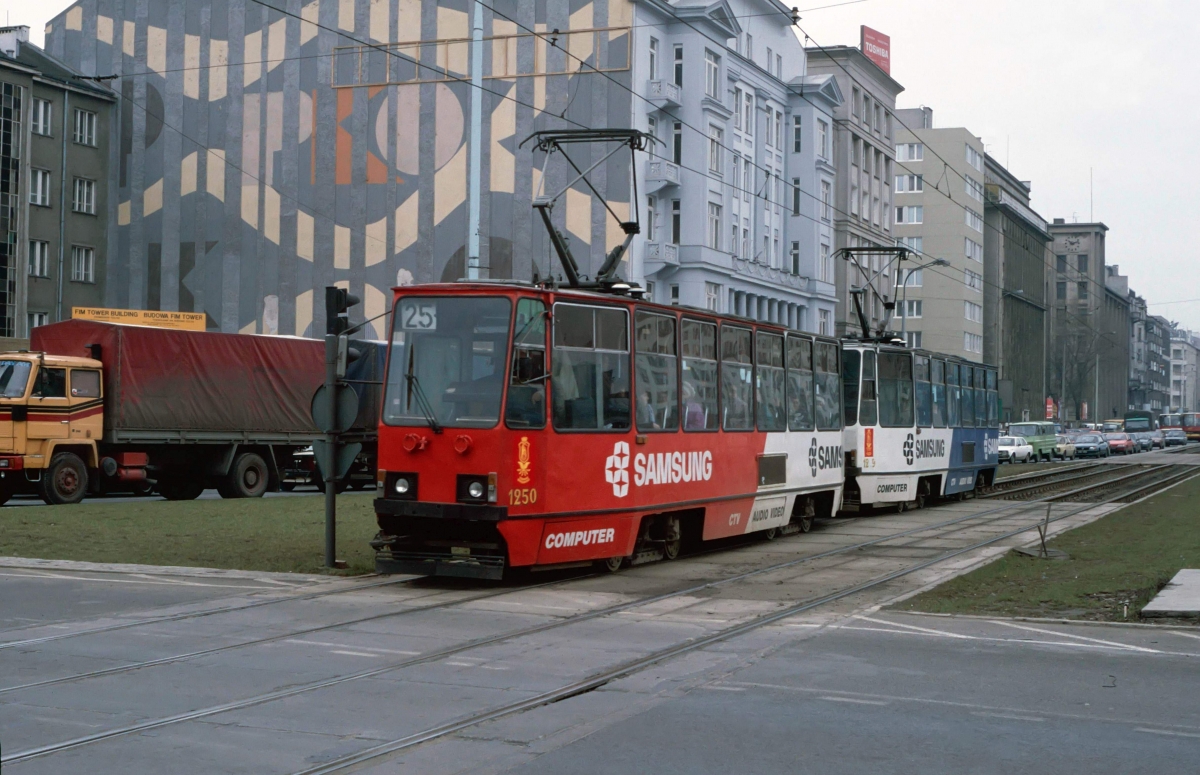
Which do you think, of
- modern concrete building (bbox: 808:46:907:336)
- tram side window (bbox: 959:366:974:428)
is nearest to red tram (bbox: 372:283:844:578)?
tram side window (bbox: 959:366:974:428)

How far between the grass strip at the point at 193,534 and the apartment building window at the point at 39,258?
110ft

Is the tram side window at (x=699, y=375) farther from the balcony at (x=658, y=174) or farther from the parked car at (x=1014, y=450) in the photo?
the parked car at (x=1014, y=450)

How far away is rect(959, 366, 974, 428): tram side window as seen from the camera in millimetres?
31266

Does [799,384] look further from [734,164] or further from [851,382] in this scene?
[734,164]

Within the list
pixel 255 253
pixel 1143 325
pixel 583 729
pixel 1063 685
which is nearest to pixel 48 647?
pixel 583 729

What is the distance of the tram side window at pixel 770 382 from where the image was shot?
63.8 ft

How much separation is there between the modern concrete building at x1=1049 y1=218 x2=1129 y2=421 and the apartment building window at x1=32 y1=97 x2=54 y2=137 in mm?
84484

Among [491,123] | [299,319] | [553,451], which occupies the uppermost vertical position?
[491,123]

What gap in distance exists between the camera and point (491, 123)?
176ft

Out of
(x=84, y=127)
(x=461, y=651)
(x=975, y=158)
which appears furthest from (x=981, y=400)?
(x=975, y=158)

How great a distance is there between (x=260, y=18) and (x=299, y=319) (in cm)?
1256

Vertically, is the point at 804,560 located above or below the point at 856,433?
below

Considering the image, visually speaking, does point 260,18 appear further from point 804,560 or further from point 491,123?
point 804,560

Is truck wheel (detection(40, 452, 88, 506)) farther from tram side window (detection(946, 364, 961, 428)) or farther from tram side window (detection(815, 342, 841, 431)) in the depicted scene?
tram side window (detection(946, 364, 961, 428))
